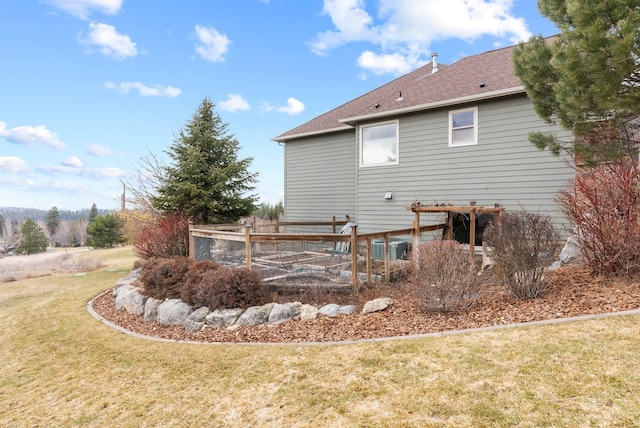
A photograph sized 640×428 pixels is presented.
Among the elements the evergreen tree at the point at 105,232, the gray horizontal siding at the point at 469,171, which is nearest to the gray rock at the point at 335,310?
the gray horizontal siding at the point at 469,171

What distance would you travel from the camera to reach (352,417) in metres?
2.63

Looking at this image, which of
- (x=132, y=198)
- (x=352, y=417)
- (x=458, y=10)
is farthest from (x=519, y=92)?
(x=132, y=198)

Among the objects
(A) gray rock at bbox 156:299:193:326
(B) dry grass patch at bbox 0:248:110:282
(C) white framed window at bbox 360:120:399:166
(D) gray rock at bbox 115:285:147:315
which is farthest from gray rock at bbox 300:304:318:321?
(B) dry grass patch at bbox 0:248:110:282

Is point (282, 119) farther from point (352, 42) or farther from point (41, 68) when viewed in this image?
point (41, 68)

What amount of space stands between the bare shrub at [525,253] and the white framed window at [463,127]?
411 cm

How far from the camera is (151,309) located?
20.0ft

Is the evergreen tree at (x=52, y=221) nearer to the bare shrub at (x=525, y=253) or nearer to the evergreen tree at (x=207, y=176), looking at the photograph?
the evergreen tree at (x=207, y=176)

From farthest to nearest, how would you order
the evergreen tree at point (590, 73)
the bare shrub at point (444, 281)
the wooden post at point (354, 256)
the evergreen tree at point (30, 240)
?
the evergreen tree at point (30, 240), the wooden post at point (354, 256), the bare shrub at point (444, 281), the evergreen tree at point (590, 73)

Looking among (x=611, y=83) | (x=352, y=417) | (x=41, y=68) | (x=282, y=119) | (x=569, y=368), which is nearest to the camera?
(x=352, y=417)

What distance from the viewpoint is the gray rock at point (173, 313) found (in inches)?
223

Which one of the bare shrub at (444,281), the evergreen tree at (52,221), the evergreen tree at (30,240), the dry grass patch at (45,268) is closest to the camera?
the bare shrub at (444,281)

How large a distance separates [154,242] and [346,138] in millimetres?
6938

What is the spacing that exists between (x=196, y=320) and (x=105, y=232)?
29157 millimetres

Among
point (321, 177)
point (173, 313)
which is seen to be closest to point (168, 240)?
point (173, 313)
